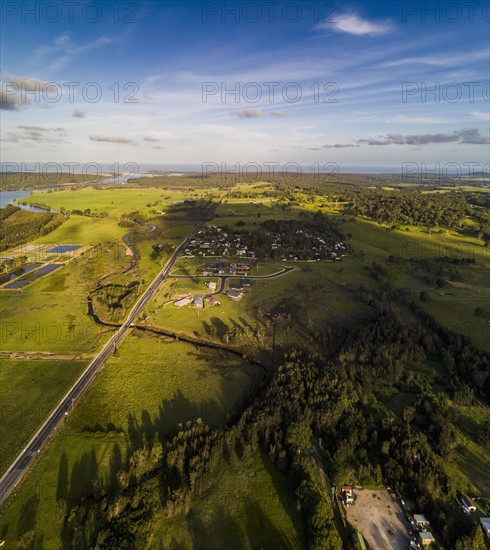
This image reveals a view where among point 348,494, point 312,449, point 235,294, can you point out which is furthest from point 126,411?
point 235,294

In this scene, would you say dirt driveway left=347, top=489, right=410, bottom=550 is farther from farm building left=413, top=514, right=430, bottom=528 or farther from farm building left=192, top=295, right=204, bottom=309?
farm building left=192, top=295, right=204, bottom=309

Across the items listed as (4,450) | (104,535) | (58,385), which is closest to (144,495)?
(104,535)

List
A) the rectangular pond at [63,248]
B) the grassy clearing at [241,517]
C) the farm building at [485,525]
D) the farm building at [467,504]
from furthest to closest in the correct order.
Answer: the rectangular pond at [63,248], the farm building at [467,504], the farm building at [485,525], the grassy clearing at [241,517]

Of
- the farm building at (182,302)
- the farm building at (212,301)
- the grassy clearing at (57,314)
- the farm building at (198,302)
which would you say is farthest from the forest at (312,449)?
the farm building at (182,302)

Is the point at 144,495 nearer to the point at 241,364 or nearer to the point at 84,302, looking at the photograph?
the point at 241,364

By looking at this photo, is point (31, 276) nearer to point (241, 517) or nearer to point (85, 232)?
point (85, 232)

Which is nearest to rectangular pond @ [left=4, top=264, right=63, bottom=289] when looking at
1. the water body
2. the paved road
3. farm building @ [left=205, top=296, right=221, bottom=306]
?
the water body

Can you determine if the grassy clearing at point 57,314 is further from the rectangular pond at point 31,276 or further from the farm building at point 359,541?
the farm building at point 359,541
